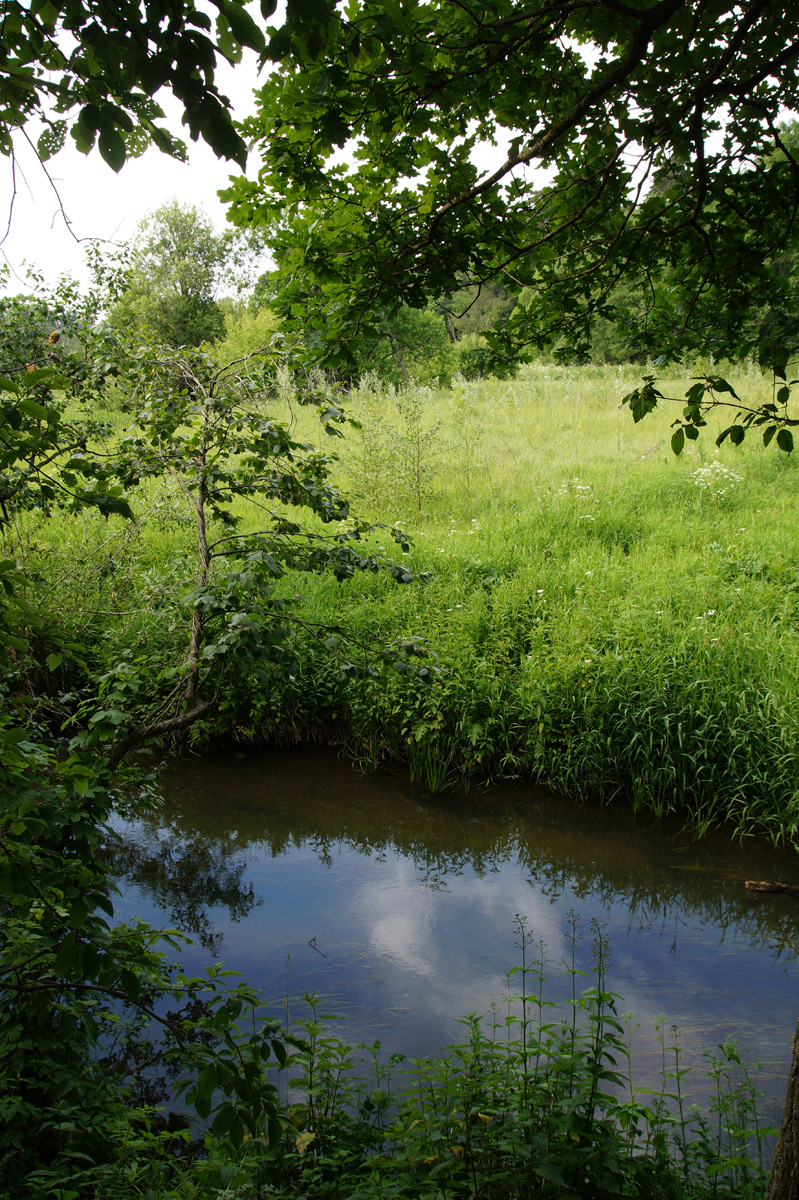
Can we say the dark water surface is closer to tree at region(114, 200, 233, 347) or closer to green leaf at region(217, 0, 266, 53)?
green leaf at region(217, 0, 266, 53)

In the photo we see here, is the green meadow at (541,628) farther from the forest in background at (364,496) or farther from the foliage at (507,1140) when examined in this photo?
the foliage at (507,1140)

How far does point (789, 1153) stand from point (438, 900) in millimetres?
2939

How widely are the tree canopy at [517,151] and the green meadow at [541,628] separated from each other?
1.02 meters

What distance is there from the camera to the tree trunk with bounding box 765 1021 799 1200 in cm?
180

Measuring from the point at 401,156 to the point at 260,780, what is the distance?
494 centimetres

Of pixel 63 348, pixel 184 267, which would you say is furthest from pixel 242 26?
pixel 184 267

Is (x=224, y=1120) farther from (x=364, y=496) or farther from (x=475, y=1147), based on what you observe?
(x=364, y=496)

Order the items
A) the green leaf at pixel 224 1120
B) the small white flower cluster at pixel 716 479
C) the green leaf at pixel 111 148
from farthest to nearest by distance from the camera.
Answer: the small white flower cluster at pixel 716 479 → the green leaf at pixel 224 1120 → the green leaf at pixel 111 148

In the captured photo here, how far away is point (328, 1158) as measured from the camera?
7.93ft

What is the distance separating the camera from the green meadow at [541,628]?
5270 mm

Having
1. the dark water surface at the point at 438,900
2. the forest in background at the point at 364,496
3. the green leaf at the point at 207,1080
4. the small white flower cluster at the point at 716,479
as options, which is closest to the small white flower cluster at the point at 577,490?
the small white flower cluster at the point at 716,479

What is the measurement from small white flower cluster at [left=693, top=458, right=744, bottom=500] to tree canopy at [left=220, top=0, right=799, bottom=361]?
6418 mm

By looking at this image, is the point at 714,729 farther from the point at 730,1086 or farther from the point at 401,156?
the point at 401,156

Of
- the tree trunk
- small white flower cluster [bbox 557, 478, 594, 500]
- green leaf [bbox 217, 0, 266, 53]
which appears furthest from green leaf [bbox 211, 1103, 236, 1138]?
small white flower cluster [bbox 557, 478, 594, 500]
